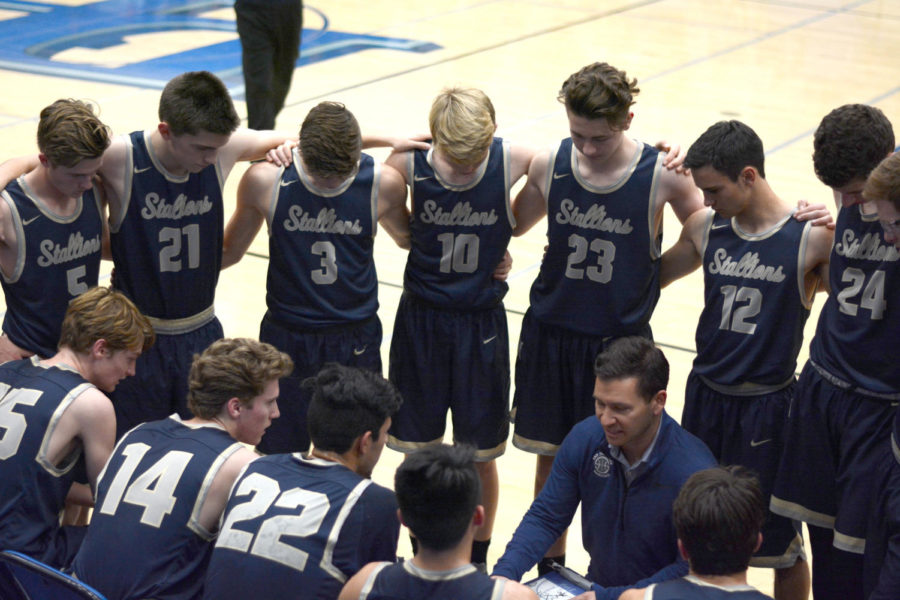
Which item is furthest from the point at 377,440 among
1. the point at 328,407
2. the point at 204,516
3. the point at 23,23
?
the point at 23,23

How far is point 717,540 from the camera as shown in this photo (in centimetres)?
287

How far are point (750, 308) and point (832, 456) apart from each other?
0.57 metres

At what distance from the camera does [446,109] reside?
430 cm

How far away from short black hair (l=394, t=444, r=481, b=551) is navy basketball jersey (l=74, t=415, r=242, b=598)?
0.72 m

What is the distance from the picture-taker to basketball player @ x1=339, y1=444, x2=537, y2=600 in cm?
279

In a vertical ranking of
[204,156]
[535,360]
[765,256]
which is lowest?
[535,360]

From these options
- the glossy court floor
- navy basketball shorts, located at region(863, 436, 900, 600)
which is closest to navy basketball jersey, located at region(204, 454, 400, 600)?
navy basketball shorts, located at region(863, 436, 900, 600)

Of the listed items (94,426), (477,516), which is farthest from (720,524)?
(94,426)

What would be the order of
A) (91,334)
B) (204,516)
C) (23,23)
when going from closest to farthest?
(204,516) → (91,334) → (23,23)

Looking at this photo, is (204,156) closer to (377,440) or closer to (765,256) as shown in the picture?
(377,440)

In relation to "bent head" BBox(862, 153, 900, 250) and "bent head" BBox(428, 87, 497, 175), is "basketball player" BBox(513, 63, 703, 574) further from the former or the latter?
"bent head" BBox(862, 153, 900, 250)

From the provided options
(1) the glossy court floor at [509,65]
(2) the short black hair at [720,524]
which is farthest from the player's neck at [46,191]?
(1) the glossy court floor at [509,65]

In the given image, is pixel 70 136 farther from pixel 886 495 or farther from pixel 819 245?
pixel 886 495

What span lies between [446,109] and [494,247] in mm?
585
